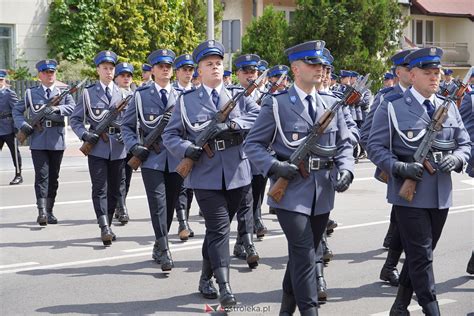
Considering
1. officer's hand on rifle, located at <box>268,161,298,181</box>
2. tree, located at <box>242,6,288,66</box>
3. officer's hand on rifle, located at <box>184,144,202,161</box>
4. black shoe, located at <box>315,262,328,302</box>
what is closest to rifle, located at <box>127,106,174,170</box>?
officer's hand on rifle, located at <box>184,144,202,161</box>

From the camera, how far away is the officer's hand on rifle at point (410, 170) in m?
6.07

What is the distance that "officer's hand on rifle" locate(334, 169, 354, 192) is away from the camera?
6.04 meters

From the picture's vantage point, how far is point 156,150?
8609 millimetres

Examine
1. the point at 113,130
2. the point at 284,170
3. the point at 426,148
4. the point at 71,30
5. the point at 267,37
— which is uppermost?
the point at 71,30

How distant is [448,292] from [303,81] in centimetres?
266

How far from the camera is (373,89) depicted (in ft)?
103

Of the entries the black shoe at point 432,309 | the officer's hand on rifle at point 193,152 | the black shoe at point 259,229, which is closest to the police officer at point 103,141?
the black shoe at point 259,229

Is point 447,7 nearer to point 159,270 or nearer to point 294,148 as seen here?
point 159,270

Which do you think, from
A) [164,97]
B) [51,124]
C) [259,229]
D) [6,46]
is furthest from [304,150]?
[6,46]

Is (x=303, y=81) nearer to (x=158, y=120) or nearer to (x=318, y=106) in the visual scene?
(x=318, y=106)

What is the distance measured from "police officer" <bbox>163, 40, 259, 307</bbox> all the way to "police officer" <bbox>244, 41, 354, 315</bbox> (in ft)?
3.10

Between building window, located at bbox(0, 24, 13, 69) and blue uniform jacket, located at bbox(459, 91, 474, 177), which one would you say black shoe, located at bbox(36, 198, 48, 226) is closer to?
blue uniform jacket, located at bbox(459, 91, 474, 177)

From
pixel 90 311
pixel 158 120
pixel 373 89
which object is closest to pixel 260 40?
pixel 373 89

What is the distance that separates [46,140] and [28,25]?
1910 centimetres
